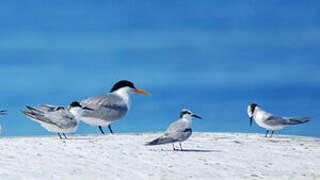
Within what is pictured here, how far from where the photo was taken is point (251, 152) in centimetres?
1068

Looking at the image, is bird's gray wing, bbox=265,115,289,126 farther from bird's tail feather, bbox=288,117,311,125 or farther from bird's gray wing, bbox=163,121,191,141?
bird's gray wing, bbox=163,121,191,141

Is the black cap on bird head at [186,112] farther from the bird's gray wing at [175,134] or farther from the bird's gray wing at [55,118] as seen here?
the bird's gray wing at [55,118]

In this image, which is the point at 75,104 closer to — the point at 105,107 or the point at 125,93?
the point at 105,107

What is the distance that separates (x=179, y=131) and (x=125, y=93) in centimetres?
425

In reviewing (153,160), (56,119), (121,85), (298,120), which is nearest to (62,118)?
(56,119)

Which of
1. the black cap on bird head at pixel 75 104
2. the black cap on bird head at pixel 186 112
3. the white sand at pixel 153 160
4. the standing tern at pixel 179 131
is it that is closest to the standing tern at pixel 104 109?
the black cap on bird head at pixel 75 104

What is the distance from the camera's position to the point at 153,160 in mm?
8945

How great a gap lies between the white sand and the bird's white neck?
174cm

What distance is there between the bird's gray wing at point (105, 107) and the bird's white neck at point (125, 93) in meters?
0.31

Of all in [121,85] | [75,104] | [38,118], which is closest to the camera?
[38,118]

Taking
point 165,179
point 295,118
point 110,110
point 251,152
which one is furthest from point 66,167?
point 295,118

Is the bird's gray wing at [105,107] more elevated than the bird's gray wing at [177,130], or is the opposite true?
the bird's gray wing at [105,107]

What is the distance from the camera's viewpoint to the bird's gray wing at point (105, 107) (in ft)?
41.7

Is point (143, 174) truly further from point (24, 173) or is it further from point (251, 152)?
point (251, 152)
